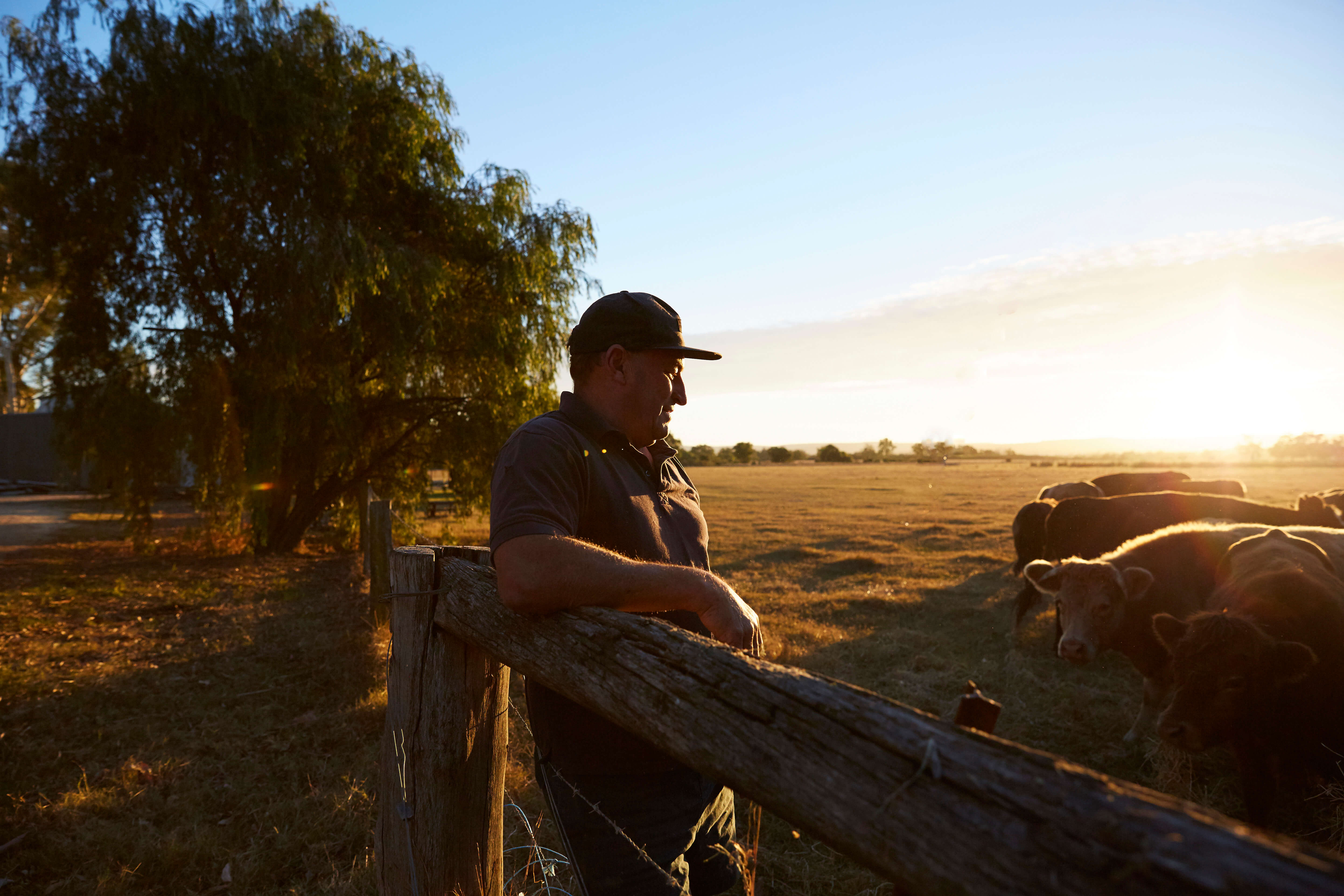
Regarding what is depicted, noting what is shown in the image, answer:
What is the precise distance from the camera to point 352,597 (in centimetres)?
910

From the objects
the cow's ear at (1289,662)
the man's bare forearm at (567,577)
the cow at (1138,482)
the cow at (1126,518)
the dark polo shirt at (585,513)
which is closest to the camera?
the man's bare forearm at (567,577)

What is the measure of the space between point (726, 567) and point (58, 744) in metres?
10.3

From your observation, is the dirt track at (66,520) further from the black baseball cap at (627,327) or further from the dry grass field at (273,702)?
the black baseball cap at (627,327)

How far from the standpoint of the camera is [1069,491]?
13805 mm

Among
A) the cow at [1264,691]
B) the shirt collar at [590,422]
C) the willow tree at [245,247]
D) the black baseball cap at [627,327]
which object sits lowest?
the cow at [1264,691]

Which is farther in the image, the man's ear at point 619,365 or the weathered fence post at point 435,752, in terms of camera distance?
the man's ear at point 619,365

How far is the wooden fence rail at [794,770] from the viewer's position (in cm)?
75

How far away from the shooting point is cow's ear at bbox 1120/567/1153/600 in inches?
249

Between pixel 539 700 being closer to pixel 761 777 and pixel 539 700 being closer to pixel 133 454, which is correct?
pixel 761 777

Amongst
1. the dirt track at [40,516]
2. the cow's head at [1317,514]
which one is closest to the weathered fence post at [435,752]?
the dirt track at [40,516]

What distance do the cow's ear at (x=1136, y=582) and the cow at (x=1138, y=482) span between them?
24.6 ft

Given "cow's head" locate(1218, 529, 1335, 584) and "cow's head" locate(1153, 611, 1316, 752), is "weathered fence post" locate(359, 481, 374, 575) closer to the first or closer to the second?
"cow's head" locate(1153, 611, 1316, 752)

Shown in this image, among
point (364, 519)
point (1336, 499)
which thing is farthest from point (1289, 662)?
point (364, 519)

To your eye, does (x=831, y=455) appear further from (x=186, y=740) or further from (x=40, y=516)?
(x=186, y=740)
